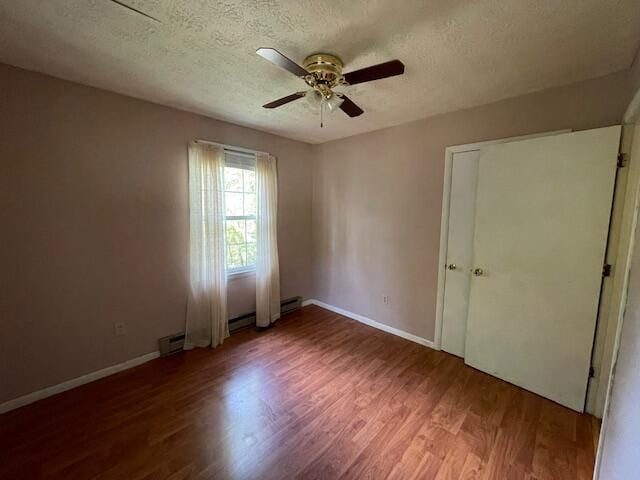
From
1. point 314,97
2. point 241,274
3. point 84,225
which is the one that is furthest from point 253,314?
point 314,97

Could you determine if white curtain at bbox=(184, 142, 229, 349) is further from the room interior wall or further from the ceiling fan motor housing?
the room interior wall

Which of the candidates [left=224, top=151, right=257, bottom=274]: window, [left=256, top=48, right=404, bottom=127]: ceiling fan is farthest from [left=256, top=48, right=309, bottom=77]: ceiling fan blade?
[left=224, top=151, right=257, bottom=274]: window

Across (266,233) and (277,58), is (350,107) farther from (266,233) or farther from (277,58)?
(266,233)

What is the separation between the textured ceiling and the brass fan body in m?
0.05

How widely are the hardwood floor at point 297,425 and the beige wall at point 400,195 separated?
853mm

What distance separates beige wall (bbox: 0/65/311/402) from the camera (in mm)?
1798

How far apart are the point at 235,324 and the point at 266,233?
3.71 feet

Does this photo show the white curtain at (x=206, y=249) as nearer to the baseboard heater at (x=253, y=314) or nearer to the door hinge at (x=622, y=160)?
the baseboard heater at (x=253, y=314)

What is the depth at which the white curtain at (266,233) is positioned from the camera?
3092 mm

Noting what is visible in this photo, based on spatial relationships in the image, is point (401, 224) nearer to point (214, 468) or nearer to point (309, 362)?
point (309, 362)

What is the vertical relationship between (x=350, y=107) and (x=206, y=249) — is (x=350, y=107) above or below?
above

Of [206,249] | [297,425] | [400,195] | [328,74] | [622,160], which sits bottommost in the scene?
[297,425]

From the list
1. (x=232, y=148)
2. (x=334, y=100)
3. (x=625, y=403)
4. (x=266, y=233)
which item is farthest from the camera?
(x=266, y=233)

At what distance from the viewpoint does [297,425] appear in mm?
1733
